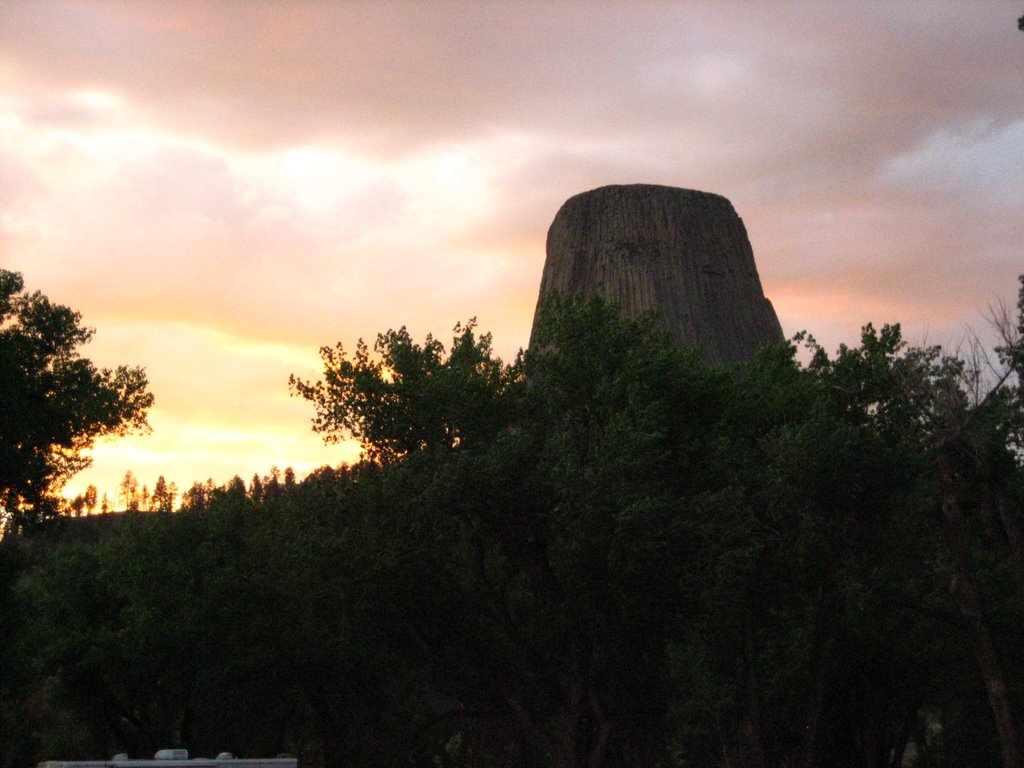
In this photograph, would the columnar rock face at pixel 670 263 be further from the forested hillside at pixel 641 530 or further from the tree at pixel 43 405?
the tree at pixel 43 405

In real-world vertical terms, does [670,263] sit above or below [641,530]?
above

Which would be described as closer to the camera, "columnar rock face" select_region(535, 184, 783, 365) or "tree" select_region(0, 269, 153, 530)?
"tree" select_region(0, 269, 153, 530)

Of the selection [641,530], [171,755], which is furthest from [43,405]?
[641,530]

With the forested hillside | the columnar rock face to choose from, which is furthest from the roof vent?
the columnar rock face

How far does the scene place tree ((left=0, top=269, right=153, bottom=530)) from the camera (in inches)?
1072

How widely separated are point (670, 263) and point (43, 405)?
145ft

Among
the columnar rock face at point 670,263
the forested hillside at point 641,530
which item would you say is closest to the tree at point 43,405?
the forested hillside at point 641,530

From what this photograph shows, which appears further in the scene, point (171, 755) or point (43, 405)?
point (43, 405)

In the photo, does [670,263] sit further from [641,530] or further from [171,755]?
[171,755]

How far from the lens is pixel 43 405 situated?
28375mm

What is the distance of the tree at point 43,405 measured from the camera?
2722cm

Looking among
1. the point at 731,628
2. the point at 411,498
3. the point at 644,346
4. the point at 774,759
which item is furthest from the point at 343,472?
the point at 774,759

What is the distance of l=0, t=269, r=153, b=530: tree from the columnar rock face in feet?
128

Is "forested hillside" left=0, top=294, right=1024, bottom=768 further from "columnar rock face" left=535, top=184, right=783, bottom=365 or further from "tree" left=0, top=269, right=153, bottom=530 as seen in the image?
"columnar rock face" left=535, top=184, right=783, bottom=365
